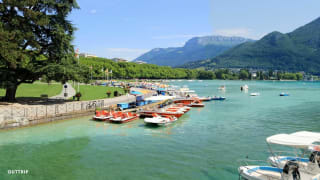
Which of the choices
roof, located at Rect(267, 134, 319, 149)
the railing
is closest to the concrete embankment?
the railing

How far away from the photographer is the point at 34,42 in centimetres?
3875

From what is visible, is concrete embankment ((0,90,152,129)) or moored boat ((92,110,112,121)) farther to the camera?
moored boat ((92,110,112,121))

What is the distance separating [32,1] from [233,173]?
1397 inches

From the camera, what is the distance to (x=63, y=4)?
41.1 metres

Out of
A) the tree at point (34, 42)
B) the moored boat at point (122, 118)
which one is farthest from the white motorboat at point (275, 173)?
the tree at point (34, 42)

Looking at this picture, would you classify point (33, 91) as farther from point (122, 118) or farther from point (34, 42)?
point (122, 118)

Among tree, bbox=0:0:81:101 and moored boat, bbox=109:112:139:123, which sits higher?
tree, bbox=0:0:81:101

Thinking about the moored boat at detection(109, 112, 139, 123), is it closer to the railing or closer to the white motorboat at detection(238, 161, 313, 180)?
the railing

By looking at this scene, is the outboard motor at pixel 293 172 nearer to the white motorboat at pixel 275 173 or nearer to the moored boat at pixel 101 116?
the white motorboat at pixel 275 173

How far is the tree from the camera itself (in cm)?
3628

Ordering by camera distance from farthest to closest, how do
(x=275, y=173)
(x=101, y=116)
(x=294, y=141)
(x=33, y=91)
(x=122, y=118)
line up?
(x=33, y=91) → (x=101, y=116) → (x=122, y=118) → (x=294, y=141) → (x=275, y=173)

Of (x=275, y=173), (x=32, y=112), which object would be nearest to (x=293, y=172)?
(x=275, y=173)

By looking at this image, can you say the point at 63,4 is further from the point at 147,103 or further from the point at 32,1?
the point at 147,103

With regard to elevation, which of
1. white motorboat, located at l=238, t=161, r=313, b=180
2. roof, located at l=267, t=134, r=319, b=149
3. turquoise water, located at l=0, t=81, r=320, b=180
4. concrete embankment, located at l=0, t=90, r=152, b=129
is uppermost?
roof, located at l=267, t=134, r=319, b=149
